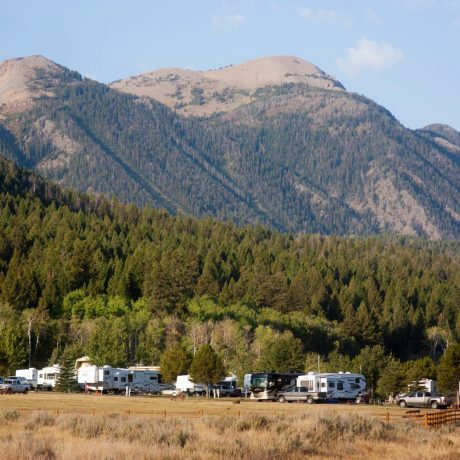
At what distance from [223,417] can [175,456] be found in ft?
35.1

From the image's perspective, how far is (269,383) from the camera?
3214 inches

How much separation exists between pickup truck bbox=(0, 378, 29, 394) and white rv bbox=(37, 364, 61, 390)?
12.0 meters

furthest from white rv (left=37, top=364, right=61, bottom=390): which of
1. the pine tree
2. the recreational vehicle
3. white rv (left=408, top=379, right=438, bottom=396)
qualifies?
white rv (left=408, top=379, right=438, bottom=396)

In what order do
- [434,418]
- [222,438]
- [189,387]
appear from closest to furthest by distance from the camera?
[222,438], [434,418], [189,387]

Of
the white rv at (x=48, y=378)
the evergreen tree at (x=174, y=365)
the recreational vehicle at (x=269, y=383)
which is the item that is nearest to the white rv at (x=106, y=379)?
the white rv at (x=48, y=378)

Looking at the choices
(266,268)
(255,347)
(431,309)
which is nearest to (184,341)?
(255,347)

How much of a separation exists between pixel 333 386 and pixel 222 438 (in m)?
41.2

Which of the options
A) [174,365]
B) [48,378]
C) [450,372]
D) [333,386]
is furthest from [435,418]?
[48,378]

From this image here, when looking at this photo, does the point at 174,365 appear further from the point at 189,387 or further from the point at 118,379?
the point at 118,379

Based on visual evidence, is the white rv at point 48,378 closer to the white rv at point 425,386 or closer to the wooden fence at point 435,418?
the white rv at point 425,386

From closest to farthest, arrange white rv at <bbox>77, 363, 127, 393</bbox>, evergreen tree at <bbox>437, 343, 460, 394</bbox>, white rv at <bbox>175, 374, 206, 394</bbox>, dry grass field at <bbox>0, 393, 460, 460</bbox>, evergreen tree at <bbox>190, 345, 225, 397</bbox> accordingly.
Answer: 1. dry grass field at <bbox>0, 393, 460, 460</bbox>
2. evergreen tree at <bbox>190, 345, 225, 397</bbox>
3. white rv at <bbox>77, 363, 127, 393</bbox>
4. white rv at <bbox>175, 374, 206, 394</bbox>
5. evergreen tree at <bbox>437, 343, 460, 394</bbox>

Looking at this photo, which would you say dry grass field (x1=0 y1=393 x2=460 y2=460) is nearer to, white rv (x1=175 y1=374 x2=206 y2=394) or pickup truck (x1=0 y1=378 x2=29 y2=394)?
pickup truck (x1=0 y1=378 x2=29 y2=394)

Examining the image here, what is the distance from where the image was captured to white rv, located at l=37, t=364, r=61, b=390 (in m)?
100

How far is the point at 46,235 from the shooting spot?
640 ft
